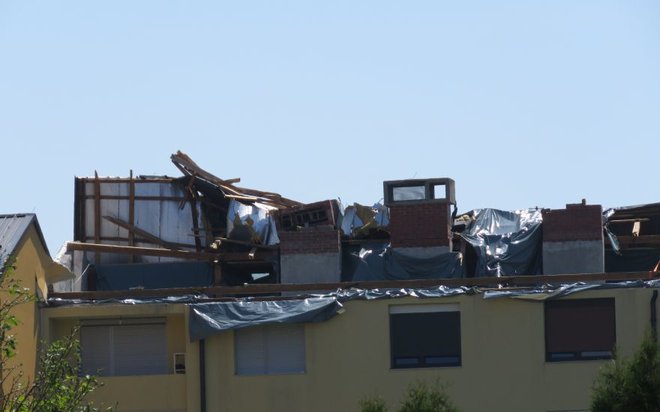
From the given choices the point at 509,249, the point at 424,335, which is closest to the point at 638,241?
the point at 509,249

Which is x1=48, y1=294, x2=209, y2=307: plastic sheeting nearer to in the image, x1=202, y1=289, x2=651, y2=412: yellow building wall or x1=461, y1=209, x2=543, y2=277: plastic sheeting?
x1=202, y1=289, x2=651, y2=412: yellow building wall

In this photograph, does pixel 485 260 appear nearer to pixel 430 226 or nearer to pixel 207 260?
pixel 430 226

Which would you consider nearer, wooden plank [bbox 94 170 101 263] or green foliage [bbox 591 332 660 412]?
green foliage [bbox 591 332 660 412]

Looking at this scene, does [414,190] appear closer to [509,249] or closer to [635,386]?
[509,249]

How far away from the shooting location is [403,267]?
112 ft

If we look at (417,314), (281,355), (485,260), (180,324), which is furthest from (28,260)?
(485,260)

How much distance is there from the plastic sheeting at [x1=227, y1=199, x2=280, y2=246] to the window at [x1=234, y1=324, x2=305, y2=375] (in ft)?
14.7

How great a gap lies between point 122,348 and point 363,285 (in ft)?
19.0

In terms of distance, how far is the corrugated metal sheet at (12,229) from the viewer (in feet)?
95.8

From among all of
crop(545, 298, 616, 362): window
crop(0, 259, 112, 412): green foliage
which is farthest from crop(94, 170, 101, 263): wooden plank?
crop(0, 259, 112, 412): green foliage

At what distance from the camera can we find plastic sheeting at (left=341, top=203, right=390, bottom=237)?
116 feet

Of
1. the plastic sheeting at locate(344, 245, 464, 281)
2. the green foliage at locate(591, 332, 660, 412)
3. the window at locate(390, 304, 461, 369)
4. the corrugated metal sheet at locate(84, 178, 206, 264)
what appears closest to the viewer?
the green foliage at locate(591, 332, 660, 412)

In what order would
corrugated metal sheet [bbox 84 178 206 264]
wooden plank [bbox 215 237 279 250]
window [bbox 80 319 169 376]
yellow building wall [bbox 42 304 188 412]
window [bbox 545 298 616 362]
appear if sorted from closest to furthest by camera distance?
1. window [bbox 545 298 616 362]
2. yellow building wall [bbox 42 304 188 412]
3. window [bbox 80 319 169 376]
4. wooden plank [bbox 215 237 279 250]
5. corrugated metal sheet [bbox 84 178 206 264]

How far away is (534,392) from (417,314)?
3.07m
